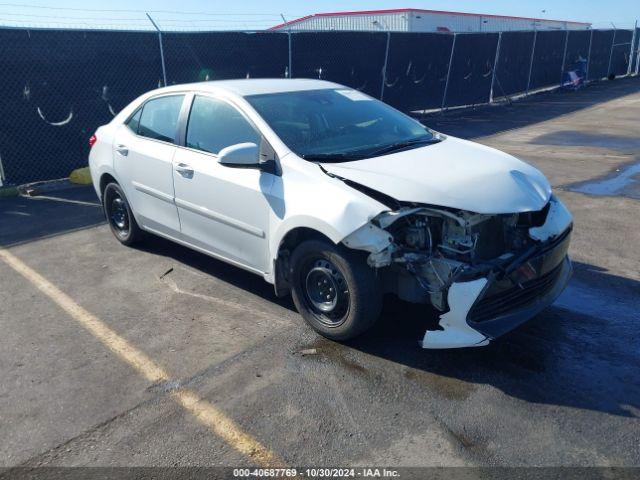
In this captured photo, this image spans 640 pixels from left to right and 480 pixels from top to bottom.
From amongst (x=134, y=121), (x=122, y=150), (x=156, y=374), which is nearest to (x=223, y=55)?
(x=134, y=121)

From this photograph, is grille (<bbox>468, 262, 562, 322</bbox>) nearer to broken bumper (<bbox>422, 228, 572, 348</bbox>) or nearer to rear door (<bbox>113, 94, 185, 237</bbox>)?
broken bumper (<bbox>422, 228, 572, 348</bbox>)

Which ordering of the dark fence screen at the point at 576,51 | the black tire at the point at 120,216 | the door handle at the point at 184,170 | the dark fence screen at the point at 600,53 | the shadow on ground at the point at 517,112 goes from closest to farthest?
the door handle at the point at 184,170 < the black tire at the point at 120,216 < the shadow on ground at the point at 517,112 < the dark fence screen at the point at 576,51 < the dark fence screen at the point at 600,53

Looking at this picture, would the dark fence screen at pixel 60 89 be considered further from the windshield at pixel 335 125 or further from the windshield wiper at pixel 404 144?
the windshield wiper at pixel 404 144

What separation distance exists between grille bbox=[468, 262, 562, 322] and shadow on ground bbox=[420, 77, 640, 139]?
9.65 metres

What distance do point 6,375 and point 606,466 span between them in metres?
3.60

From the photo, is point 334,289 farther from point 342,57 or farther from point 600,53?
point 600,53

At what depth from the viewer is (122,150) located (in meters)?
5.62

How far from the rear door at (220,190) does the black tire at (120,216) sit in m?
1.11

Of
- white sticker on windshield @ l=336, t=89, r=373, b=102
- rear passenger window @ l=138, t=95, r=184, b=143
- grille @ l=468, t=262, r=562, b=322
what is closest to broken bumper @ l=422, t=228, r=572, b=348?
grille @ l=468, t=262, r=562, b=322

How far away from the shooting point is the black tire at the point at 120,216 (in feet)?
19.3

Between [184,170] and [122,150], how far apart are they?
1216mm

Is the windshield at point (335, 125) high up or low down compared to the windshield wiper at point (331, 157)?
up

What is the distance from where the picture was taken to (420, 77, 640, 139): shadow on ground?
14.5 m

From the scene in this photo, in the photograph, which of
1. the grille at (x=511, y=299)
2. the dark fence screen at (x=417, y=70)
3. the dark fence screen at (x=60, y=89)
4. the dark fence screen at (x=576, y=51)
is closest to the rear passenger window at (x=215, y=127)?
the grille at (x=511, y=299)
